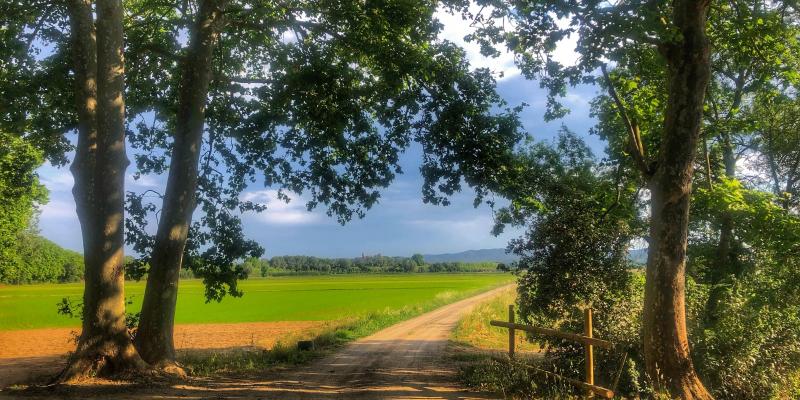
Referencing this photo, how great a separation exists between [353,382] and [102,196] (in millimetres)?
6929

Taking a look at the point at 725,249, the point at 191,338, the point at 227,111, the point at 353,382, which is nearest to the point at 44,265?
the point at 191,338

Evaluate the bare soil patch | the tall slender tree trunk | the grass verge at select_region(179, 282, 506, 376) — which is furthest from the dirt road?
the tall slender tree trunk

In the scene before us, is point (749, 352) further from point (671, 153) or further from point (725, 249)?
point (725, 249)

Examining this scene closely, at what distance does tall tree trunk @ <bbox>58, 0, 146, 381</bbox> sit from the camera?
11133 mm

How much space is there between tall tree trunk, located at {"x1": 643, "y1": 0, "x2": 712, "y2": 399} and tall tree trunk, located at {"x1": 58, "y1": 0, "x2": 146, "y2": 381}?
1087cm

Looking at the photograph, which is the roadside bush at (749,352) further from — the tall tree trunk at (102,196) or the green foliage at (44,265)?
the green foliage at (44,265)

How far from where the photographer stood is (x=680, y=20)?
1052cm

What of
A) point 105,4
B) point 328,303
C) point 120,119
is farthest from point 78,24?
point 328,303

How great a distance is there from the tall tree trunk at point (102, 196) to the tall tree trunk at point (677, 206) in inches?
428

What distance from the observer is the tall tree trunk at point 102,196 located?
11133 mm

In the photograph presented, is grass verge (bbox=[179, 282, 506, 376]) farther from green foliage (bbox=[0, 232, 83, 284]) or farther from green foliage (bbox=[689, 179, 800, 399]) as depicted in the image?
green foliage (bbox=[0, 232, 83, 284])

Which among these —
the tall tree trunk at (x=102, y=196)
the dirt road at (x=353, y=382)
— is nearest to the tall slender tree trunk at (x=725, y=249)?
the dirt road at (x=353, y=382)

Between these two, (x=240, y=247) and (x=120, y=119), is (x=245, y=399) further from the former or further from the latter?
(x=240, y=247)

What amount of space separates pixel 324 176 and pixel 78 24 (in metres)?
8.87
